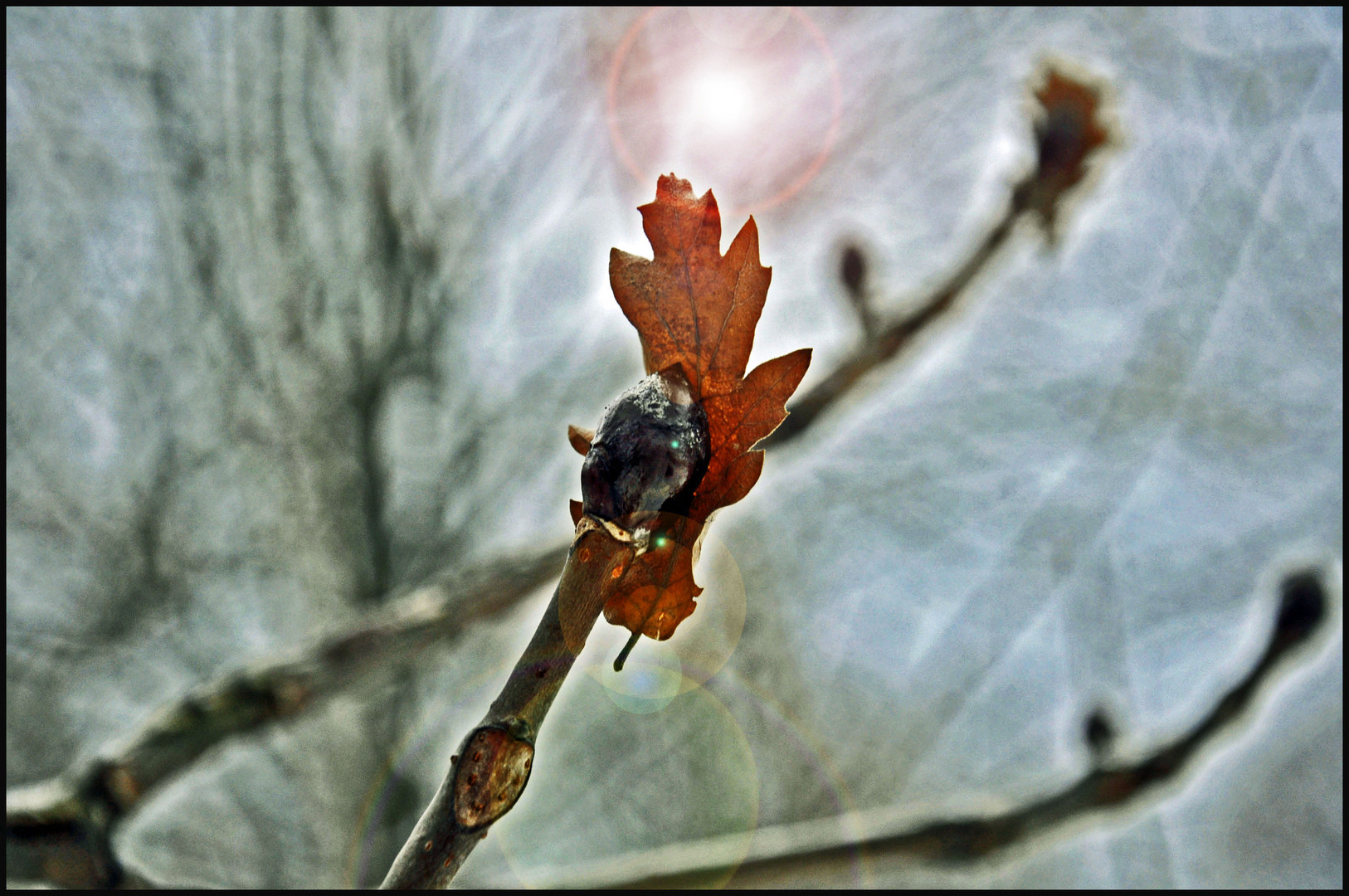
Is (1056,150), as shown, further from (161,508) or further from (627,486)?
(161,508)

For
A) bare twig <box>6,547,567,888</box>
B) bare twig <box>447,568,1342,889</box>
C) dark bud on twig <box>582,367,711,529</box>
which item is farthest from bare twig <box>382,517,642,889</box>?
bare twig <box>447,568,1342,889</box>

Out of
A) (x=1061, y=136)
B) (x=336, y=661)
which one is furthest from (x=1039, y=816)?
(x=336, y=661)

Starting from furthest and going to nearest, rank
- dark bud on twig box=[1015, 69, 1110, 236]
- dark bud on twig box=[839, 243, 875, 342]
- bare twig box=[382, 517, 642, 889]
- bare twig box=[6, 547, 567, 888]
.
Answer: dark bud on twig box=[839, 243, 875, 342] → dark bud on twig box=[1015, 69, 1110, 236] → bare twig box=[6, 547, 567, 888] → bare twig box=[382, 517, 642, 889]

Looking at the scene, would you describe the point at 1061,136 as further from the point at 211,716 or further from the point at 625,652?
the point at 211,716

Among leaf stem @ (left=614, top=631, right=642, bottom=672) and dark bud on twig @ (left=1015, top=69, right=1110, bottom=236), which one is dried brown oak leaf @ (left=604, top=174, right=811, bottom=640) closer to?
leaf stem @ (left=614, top=631, right=642, bottom=672)

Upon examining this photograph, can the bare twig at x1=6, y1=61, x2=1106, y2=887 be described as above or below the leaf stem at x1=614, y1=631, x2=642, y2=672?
above

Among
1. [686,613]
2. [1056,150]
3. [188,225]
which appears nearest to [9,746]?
[188,225]
